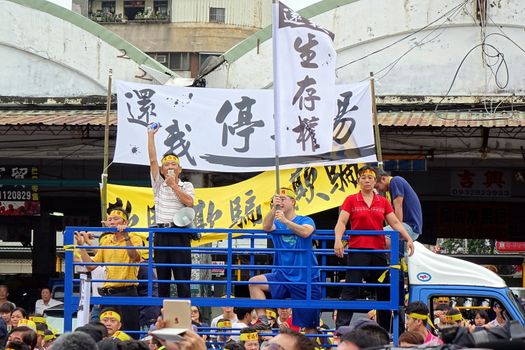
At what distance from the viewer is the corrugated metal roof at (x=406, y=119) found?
16000 mm

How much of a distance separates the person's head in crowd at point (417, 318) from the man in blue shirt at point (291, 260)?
925 millimetres

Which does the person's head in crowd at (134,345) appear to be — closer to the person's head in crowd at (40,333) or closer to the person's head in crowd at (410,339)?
the person's head in crowd at (410,339)

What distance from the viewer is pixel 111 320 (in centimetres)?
1038

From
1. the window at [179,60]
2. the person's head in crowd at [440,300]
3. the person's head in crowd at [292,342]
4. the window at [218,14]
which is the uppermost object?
the window at [218,14]

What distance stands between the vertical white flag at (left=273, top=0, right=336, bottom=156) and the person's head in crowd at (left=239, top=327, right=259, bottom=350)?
1.75m

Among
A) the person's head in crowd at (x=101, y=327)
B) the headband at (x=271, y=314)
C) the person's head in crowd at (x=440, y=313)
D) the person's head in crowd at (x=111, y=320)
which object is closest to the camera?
the person's head in crowd at (x=101, y=327)

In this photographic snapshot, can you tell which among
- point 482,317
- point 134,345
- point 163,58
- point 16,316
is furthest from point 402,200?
point 163,58

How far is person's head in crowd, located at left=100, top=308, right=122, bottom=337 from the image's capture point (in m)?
10.3

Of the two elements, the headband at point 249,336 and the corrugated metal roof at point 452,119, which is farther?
the corrugated metal roof at point 452,119

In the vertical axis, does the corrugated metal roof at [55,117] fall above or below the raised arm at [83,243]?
above

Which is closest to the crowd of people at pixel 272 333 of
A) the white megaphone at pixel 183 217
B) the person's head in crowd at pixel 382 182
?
the white megaphone at pixel 183 217

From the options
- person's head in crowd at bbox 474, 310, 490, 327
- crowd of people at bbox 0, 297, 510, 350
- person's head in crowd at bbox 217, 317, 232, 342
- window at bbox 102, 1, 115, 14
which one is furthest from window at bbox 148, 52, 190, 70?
person's head in crowd at bbox 474, 310, 490, 327

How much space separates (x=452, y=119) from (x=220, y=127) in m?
3.85

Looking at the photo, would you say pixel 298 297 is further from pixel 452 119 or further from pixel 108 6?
pixel 108 6
